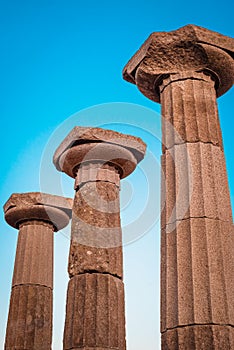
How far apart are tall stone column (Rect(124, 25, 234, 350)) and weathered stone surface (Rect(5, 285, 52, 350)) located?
970 cm

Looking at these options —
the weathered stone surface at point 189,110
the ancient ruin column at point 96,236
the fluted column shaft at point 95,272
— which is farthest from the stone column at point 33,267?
the weathered stone surface at point 189,110

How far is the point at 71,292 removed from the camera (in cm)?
1306

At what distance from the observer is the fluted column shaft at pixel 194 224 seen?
6.92m

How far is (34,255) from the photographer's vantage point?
17812mm

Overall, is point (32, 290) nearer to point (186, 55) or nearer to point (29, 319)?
point (29, 319)

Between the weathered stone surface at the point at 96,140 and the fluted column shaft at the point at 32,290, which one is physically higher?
the weathered stone surface at the point at 96,140

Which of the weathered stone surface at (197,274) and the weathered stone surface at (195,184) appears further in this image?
the weathered stone surface at (195,184)

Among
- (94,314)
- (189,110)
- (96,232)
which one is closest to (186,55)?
(189,110)

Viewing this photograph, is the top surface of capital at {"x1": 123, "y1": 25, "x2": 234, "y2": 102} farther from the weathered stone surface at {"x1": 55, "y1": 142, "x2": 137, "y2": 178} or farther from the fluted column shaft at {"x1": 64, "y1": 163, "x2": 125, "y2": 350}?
the fluted column shaft at {"x1": 64, "y1": 163, "x2": 125, "y2": 350}

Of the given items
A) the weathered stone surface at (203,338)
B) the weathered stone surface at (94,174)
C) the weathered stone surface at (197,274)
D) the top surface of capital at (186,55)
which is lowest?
the weathered stone surface at (203,338)

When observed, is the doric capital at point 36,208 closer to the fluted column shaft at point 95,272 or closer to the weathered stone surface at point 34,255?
the weathered stone surface at point 34,255

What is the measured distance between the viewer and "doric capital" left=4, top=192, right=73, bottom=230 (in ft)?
59.5

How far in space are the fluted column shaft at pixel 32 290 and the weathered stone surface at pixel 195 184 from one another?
9.87 m

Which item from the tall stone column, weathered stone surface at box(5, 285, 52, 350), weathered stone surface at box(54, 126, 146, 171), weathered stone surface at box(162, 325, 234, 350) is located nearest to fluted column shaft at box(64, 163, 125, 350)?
weathered stone surface at box(54, 126, 146, 171)
